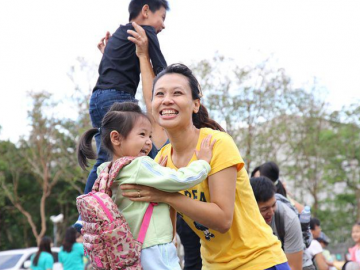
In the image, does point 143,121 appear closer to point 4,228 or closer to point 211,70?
point 211,70

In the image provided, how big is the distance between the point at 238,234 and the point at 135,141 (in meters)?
0.81

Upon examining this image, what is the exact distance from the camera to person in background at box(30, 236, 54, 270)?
11789 millimetres

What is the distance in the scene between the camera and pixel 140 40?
4.32 metres

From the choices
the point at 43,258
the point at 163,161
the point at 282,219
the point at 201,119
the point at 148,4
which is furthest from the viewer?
the point at 43,258

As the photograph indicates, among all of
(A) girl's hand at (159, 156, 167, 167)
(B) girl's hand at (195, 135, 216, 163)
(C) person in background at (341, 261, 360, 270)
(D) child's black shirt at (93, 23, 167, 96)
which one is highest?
(D) child's black shirt at (93, 23, 167, 96)

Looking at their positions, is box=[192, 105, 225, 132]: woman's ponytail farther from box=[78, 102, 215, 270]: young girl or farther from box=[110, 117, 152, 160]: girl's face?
box=[110, 117, 152, 160]: girl's face

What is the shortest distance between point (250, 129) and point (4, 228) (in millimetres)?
18355

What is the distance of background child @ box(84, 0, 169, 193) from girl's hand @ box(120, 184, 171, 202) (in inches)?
56.0

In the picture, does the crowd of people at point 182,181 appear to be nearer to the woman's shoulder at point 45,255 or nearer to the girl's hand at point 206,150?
the girl's hand at point 206,150

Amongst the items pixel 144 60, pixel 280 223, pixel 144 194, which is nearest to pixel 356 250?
pixel 280 223

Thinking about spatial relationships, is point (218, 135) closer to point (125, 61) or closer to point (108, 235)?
point (108, 235)

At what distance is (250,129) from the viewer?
2512cm

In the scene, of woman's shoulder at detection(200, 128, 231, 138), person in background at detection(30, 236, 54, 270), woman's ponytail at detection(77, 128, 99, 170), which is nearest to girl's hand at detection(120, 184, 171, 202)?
woman's shoulder at detection(200, 128, 231, 138)

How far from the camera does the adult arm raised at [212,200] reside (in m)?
2.98
